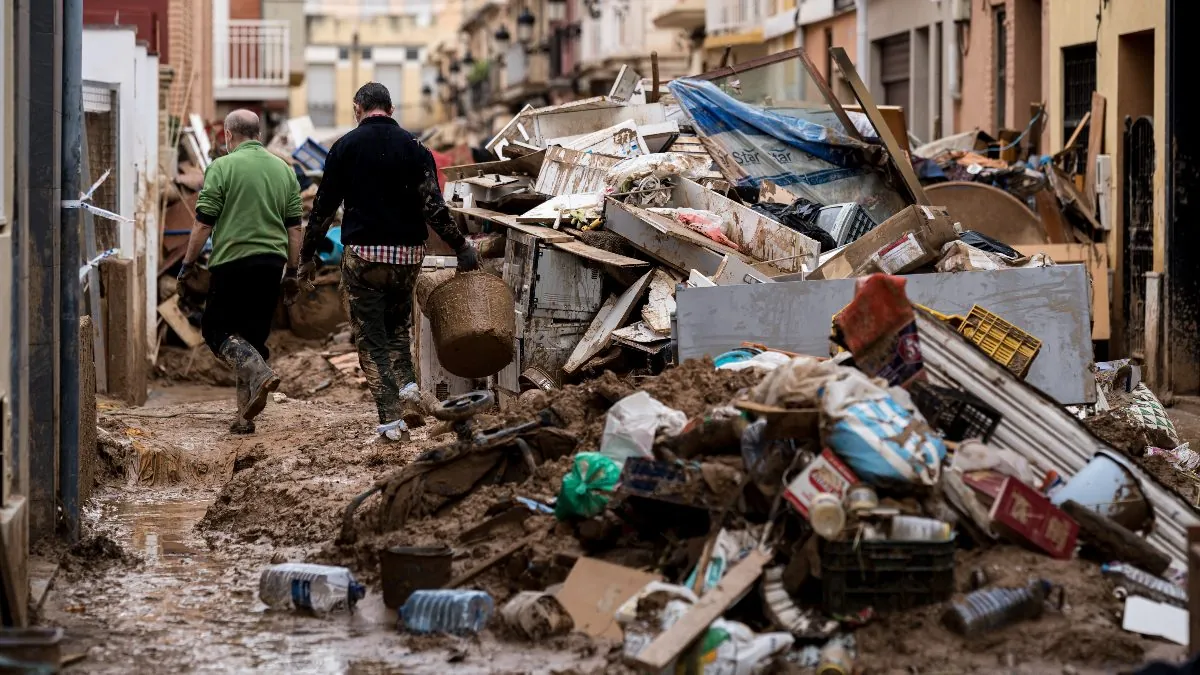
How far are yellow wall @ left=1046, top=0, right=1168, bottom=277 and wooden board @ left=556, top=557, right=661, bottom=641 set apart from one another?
27.2ft

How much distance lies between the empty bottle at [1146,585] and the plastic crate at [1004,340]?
8.61 feet

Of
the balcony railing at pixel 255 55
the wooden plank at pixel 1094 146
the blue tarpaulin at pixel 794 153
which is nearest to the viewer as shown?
the blue tarpaulin at pixel 794 153

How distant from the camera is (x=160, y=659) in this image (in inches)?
217

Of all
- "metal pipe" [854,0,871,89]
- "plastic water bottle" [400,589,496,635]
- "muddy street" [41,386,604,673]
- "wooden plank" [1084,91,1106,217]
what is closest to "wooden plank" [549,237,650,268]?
"muddy street" [41,386,604,673]

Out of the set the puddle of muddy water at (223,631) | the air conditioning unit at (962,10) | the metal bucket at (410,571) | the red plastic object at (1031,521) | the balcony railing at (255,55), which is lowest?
the puddle of muddy water at (223,631)

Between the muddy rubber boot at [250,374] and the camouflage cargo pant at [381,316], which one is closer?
the camouflage cargo pant at [381,316]

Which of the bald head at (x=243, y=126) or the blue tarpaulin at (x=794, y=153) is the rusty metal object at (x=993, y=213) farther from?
the bald head at (x=243, y=126)

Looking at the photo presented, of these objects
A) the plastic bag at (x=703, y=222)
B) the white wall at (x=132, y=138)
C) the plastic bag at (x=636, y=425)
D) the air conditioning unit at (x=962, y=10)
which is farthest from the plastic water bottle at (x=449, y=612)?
the air conditioning unit at (x=962, y=10)

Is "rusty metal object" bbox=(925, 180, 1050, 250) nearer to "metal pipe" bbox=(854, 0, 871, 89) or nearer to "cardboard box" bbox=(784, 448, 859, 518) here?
"cardboard box" bbox=(784, 448, 859, 518)

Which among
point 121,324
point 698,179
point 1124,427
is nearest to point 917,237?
point 1124,427

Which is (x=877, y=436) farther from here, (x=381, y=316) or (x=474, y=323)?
(x=381, y=316)

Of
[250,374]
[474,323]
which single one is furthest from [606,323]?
[250,374]

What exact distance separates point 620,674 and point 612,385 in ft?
7.75

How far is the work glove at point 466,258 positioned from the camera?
373 inches
